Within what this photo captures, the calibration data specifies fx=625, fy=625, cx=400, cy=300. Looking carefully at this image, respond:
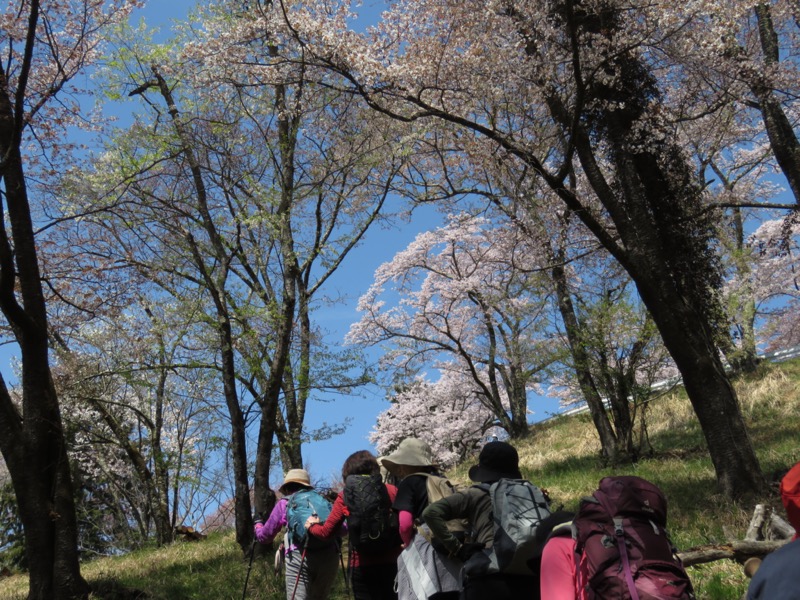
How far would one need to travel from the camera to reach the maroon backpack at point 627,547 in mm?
2271

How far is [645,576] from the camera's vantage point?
2279 millimetres

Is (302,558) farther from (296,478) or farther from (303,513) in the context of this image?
(296,478)

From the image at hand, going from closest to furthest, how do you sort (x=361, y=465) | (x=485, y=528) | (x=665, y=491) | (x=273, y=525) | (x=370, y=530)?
1. (x=485, y=528)
2. (x=370, y=530)
3. (x=361, y=465)
4. (x=273, y=525)
5. (x=665, y=491)

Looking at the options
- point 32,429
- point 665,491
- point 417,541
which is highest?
point 32,429

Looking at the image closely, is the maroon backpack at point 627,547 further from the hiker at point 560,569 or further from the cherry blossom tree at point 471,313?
the cherry blossom tree at point 471,313

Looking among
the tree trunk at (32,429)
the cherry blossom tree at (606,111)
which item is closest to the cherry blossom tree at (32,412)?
the tree trunk at (32,429)

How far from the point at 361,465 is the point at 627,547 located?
277 cm

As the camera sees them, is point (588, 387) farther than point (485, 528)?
Yes

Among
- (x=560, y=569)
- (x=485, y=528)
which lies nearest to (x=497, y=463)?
(x=485, y=528)

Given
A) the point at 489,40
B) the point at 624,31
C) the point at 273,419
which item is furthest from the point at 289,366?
the point at 624,31

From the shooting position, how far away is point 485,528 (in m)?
3.54

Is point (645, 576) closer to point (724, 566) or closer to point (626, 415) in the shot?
point (724, 566)

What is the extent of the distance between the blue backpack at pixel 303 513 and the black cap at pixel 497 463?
202cm

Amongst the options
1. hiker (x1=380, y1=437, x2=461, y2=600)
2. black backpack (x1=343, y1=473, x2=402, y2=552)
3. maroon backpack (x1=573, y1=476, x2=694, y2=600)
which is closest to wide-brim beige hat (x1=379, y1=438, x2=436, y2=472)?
hiker (x1=380, y1=437, x2=461, y2=600)
